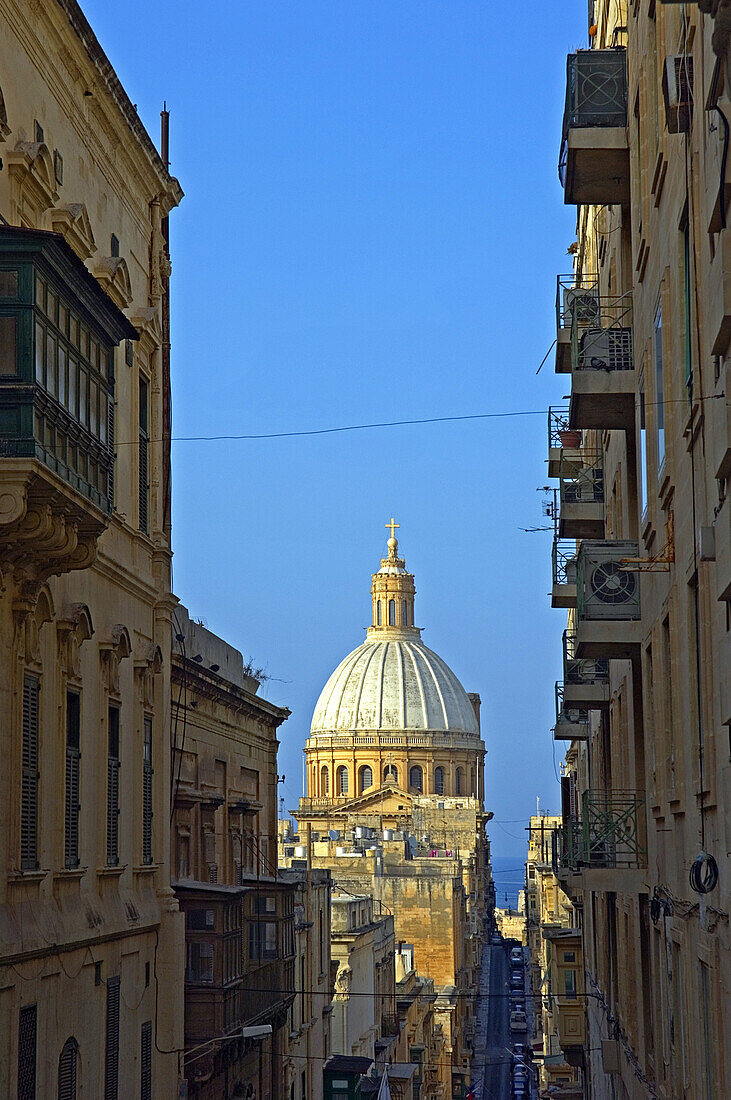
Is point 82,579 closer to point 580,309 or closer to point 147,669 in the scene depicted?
point 147,669

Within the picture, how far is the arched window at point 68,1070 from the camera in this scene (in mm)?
15922

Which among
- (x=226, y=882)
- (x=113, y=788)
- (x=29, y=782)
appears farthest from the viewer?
(x=226, y=882)

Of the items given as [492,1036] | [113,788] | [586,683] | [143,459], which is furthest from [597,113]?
[492,1036]

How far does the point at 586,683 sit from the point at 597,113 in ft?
26.4

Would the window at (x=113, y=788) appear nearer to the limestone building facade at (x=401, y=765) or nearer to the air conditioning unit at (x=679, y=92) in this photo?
the air conditioning unit at (x=679, y=92)

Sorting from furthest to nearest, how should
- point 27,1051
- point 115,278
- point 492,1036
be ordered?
point 492,1036 < point 115,278 < point 27,1051

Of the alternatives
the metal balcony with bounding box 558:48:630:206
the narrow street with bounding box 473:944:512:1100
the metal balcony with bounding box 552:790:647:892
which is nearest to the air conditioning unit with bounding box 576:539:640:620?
the metal balcony with bounding box 552:790:647:892

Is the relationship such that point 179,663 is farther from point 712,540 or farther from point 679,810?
point 712,540

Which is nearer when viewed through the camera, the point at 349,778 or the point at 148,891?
the point at 148,891

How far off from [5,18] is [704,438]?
7846 millimetres

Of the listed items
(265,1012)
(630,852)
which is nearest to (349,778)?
(265,1012)

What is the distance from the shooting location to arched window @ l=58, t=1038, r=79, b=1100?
52.2 feet

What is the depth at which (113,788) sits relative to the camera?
1844 centimetres

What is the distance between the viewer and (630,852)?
16828mm
